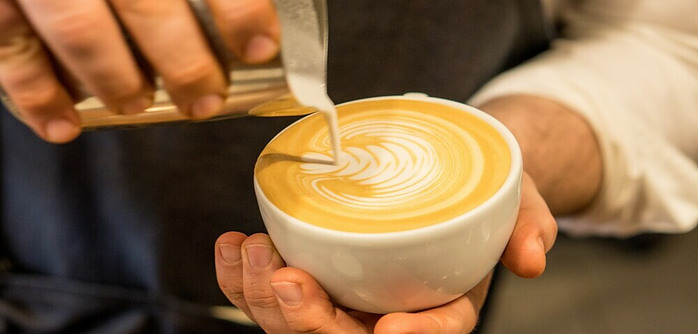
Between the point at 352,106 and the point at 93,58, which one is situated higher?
the point at 93,58

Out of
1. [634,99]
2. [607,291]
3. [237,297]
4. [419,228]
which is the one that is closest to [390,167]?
[419,228]

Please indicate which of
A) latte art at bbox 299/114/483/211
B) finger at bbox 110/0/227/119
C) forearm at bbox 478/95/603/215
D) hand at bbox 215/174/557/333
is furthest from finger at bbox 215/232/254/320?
forearm at bbox 478/95/603/215

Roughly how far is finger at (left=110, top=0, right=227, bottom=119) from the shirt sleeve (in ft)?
2.15

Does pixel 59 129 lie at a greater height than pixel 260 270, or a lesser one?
greater

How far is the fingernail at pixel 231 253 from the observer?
614 mm

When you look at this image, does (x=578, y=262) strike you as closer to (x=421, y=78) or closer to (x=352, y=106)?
(x=421, y=78)

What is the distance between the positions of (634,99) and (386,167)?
1.88 ft

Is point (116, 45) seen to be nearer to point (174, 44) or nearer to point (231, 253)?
point (174, 44)

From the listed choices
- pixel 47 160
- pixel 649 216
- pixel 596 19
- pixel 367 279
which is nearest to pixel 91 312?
pixel 47 160

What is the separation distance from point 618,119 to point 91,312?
0.81 m

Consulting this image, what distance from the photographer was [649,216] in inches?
38.3

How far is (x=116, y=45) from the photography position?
41 cm

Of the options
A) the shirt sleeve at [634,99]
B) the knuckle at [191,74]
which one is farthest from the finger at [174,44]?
the shirt sleeve at [634,99]

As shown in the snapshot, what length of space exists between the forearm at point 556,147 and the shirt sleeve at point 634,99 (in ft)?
0.07
